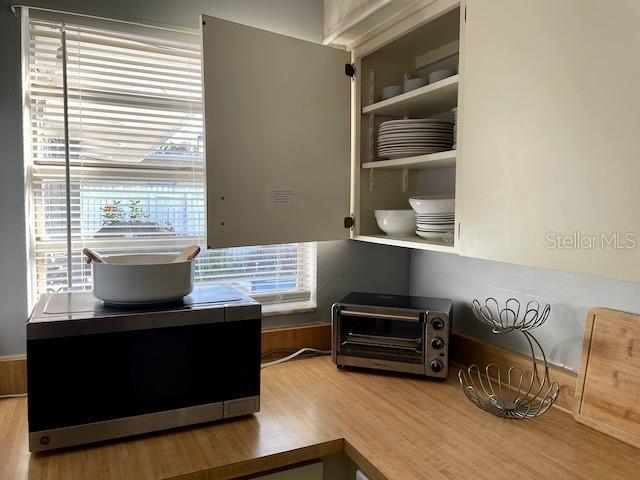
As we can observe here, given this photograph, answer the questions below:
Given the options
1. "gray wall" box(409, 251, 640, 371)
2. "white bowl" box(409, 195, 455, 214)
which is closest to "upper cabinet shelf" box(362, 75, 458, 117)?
"white bowl" box(409, 195, 455, 214)

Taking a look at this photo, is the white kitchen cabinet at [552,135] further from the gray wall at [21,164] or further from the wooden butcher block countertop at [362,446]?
the gray wall at [21,164]

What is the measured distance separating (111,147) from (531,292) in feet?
4.65

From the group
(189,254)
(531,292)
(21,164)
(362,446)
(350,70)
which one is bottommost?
(362,446)

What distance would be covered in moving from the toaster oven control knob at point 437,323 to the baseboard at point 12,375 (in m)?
1.26

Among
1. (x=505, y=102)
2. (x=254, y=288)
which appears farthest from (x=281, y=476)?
(x=505, y=102)

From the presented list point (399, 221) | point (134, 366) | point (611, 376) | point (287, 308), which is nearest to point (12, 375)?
point (134, 366)

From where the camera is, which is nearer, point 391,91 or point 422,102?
point 422,102

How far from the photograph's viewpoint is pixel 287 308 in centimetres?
181

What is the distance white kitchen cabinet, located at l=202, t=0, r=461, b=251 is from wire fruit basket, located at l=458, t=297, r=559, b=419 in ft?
1.24

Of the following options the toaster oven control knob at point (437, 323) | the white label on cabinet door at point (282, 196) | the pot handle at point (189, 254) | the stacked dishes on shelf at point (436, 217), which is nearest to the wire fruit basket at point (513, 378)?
the toaster oven control knob at point (437, 323)

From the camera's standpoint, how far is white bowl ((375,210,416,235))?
1594 millimetres

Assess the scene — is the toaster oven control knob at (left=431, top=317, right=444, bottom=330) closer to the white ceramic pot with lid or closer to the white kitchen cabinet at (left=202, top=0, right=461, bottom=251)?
the white kitchen cabinet at (left=202, top=0, right=461, bottom=251)

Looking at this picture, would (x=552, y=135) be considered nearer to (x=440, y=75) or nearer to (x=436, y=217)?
(x=436, y=217)

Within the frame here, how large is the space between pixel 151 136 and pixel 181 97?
0.17 metres
